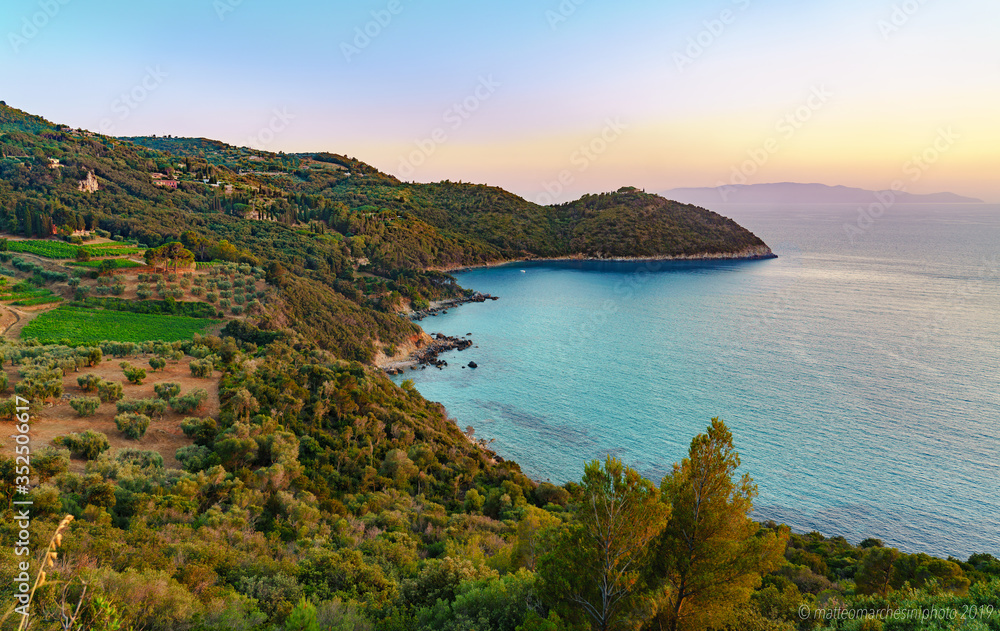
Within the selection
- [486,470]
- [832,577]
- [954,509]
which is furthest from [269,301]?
[954,509]

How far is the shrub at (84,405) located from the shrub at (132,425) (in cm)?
167

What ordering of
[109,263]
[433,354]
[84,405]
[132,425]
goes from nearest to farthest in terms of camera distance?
[132,425] → [84,405] → [109,263] → [433,354]

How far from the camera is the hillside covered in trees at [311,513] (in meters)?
11.5

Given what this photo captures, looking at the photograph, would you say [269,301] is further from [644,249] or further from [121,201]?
[644,249]

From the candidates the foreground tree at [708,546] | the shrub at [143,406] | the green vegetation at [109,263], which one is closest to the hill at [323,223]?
the green vegetation at [109,263]

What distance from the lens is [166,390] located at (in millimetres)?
27047

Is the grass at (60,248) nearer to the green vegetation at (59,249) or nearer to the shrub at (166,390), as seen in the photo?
the green vegetation at (59,249)

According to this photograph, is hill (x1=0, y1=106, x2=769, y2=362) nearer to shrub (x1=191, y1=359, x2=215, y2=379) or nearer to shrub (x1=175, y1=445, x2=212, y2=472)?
shrub (x1=191, y1=359, x2=215, y2=379)

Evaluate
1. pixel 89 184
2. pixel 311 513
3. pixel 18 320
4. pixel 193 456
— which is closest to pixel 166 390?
pixel 193 456

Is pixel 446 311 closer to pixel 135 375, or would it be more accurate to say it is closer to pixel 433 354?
pixel 433 354

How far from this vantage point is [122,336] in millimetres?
36688

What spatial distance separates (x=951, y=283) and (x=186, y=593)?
137755 mm

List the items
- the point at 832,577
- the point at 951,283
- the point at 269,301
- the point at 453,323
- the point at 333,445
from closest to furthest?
1. the point at 832,577
2. the point at 333,445
3. the point at 269,301
4. the point at 453,323
5. the point at 951,283

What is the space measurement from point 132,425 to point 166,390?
4.75 meters
